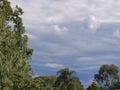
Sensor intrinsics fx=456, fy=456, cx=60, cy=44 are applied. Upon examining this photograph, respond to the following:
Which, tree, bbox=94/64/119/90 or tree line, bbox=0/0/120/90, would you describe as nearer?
tree line, bbox=0/0/120/90

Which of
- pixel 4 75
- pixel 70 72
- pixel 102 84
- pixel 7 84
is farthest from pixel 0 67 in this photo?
pixel 102 84

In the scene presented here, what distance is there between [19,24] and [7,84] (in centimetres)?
928

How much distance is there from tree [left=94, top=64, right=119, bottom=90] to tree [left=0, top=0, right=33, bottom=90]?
82380 mm

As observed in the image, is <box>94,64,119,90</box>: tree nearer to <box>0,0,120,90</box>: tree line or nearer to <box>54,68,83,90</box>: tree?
<box>54,68,83,90</box>: tree

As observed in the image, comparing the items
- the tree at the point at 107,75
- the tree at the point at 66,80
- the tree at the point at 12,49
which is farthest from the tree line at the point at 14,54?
the tree at the point at 107,75

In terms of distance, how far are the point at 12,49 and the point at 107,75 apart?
92896mm

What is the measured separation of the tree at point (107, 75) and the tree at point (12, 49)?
82380 mm

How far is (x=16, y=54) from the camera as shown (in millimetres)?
41781

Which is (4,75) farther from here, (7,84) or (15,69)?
(15,69)

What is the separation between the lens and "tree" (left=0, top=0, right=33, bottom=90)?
38.3 metres

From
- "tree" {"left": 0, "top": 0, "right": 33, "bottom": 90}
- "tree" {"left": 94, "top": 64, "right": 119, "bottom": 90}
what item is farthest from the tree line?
"tree" {"left": 94, "top": 64, "right": 119, "bottom": 90}

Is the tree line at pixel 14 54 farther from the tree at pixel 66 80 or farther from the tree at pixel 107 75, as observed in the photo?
the tree at pixel 107 75

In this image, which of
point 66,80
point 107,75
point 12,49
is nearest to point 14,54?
point 12,49

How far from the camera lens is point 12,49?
40.3 meters
